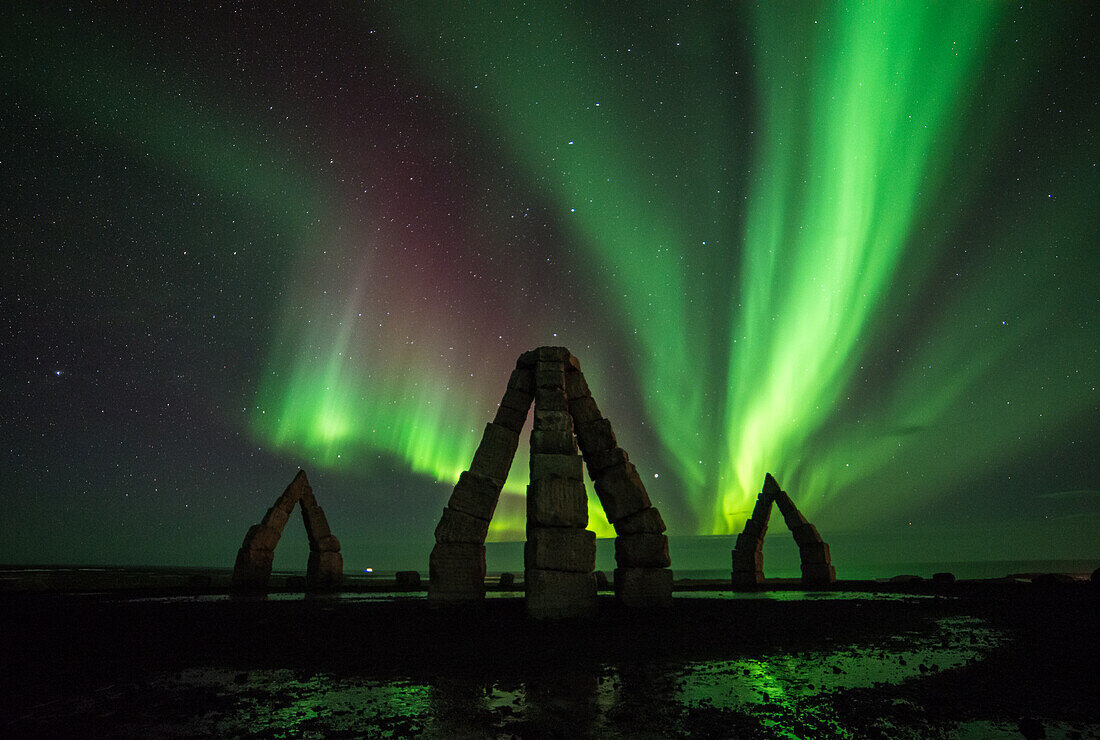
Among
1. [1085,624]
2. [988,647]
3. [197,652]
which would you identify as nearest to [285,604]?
[197,652]

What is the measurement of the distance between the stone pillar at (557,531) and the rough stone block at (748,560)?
15.2m

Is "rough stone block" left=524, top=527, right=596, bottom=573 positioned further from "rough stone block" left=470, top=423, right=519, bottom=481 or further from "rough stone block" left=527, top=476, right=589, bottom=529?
"rough stone block" left=470, top=423, right=519, bottom=481

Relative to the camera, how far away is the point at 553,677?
613cm

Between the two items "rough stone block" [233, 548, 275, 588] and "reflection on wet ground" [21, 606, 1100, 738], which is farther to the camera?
"rough stone block" [233, 548, 275, 588]

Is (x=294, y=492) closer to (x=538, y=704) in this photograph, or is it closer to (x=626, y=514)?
(x=626, y=514)

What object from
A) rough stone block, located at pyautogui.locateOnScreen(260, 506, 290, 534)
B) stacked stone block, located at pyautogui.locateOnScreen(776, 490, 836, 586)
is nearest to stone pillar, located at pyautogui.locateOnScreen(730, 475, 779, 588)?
stacked stone block, located at pyautogui.locateOnScreen(776, 490, 836, 586)

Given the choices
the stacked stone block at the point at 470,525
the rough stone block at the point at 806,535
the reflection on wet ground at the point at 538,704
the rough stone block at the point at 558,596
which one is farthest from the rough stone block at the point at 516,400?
the rough stone block at the point at 806,535

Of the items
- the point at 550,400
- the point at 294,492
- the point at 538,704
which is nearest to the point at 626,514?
the point at 550,400

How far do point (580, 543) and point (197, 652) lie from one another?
6423 millimetres

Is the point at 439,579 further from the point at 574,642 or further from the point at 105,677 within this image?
the point at 105,677

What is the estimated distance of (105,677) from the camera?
20.5 feet

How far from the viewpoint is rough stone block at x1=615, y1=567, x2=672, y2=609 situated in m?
13.6

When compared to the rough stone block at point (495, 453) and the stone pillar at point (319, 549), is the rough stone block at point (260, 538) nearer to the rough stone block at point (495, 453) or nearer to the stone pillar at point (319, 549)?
the stone pillar at point (319, 549)

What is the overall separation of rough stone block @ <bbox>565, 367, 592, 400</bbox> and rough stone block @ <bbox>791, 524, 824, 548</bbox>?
47.5ft
